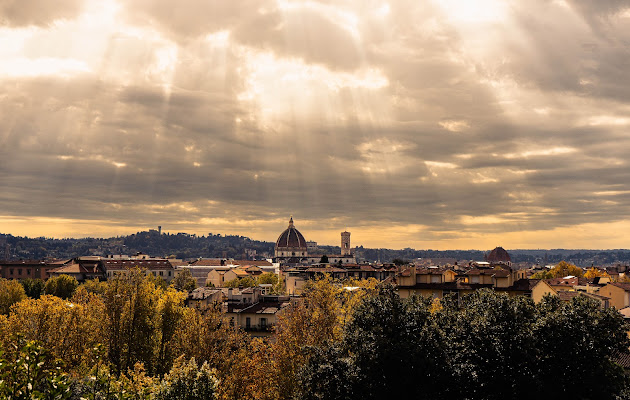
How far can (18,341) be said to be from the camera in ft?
46.0

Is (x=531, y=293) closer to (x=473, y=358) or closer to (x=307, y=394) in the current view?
(x=473, y=358)

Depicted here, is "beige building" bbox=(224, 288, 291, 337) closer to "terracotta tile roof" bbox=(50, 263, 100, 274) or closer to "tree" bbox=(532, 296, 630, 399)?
Answer: "tree" bbox=(532, 296, 630, 399)

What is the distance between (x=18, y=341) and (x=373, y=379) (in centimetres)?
1842

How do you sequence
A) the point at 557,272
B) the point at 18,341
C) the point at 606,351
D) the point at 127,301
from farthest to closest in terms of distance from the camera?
the point at 557,272 → the point at 127,301 → the point at 606,351 → the point at 18,341

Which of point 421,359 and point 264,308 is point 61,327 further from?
point 264,308

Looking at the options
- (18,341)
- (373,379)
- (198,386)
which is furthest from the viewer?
(373,379)

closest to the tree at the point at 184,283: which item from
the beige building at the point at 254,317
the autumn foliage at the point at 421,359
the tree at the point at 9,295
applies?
the tree at the point at 9,295

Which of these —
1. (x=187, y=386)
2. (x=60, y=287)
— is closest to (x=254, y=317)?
(x=187, y=386)

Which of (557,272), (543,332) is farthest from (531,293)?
(557,272)

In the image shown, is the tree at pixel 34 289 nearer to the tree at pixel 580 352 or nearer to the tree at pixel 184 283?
the tree at pixel 184 283

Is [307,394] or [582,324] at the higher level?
[582,324]

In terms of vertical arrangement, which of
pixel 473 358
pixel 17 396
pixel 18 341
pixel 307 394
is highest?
pixel 18 341

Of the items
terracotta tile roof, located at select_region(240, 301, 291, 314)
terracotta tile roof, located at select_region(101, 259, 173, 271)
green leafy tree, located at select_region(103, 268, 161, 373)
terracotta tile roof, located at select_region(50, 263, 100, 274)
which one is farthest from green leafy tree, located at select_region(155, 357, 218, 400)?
terracotta tile roof, located at select_region(101, 259, 173, 271)

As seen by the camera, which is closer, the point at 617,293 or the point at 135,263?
the point at 617,293
